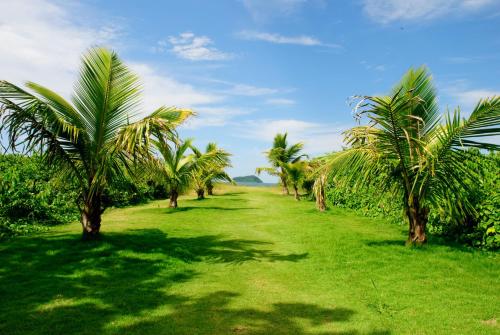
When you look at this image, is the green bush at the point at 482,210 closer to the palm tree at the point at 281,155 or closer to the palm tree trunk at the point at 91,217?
the palm tree trunk at the point at 91,217

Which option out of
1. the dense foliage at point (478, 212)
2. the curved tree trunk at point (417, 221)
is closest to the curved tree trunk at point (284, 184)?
the dense foliage at point (478, 212)

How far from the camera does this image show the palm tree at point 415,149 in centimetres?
680

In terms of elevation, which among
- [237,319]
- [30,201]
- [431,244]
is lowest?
[237,319]

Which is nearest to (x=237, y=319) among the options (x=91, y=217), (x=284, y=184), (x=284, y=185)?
(x=91, y=217)

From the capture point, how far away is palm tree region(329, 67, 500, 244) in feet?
22.3

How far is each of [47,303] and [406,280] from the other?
5.51m

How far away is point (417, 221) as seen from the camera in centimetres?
821

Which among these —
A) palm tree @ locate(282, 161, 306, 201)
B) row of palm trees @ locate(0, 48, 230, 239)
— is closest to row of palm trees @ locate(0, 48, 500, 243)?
row of palm trees @ locate(0, 48, 230, 239)

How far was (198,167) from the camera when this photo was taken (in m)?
17.3

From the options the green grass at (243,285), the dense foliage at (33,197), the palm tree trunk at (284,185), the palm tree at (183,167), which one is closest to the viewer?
the green grass at (243,285)

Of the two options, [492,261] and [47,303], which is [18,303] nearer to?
[47,303]

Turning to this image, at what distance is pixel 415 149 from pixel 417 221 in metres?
1.78

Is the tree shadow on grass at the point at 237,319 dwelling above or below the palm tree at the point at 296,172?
below

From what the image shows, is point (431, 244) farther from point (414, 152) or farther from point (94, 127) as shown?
point (94, 127)
